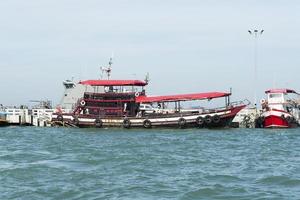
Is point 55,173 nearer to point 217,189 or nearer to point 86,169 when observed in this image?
point 86,169

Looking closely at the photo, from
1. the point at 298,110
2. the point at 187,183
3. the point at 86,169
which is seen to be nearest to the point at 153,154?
the point at 86,169

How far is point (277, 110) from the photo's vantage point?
56656 millimetres

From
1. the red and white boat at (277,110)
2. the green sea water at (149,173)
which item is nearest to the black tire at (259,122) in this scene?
the red and white boat at (277,110)

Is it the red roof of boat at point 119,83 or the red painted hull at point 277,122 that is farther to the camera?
the red painted hull at point 277,122

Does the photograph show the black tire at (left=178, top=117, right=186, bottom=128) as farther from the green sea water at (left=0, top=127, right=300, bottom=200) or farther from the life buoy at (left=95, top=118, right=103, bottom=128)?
the green sea water at (left=0, top=127, right=300, bottom=200)

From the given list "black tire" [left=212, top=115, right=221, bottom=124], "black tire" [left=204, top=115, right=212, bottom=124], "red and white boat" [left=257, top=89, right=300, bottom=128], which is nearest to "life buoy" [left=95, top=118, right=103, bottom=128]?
"black tire" [left=204, top=115, right=212, bottom=124]

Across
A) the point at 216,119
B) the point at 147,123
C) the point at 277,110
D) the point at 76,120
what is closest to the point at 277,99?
the point at 277,110

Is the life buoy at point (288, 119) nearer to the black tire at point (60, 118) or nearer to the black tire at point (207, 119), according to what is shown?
the black tire at point (207, 119)

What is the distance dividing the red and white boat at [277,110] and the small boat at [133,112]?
20.1 feet

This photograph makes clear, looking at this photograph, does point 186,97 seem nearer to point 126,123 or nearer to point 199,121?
point 199,121

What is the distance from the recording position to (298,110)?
220 feet

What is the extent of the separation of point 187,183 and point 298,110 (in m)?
52.4

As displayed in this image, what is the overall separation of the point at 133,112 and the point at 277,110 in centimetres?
1457

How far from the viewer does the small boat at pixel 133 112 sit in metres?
50.0
